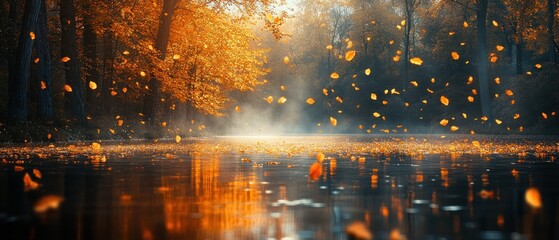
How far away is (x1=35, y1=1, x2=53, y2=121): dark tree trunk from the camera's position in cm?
3086

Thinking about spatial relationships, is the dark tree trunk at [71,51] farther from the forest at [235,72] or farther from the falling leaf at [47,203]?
the falling leaf at [47,203]

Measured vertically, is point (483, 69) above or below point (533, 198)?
above

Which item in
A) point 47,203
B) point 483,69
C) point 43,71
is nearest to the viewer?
point 47,203

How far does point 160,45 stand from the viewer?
1553 inches

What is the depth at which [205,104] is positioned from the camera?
41.7 meters

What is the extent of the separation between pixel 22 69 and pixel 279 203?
23.3 m

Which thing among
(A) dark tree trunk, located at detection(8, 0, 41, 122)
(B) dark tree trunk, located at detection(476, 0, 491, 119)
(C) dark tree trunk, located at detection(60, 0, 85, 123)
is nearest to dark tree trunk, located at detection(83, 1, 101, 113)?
(C) dark tree trunk, located at detection(60, 0, 85, 123)

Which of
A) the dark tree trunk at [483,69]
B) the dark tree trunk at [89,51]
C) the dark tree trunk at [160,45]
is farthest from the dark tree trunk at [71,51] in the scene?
the dark tree trunk at [483,69]

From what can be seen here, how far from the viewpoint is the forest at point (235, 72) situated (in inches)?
1346

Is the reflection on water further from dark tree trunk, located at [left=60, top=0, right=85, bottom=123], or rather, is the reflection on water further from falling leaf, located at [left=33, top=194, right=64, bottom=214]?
dark tree trunk, located at [left=60, top=0, right=85, bottom=123]

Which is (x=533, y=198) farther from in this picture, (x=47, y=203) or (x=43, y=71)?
(x=43, y=71)

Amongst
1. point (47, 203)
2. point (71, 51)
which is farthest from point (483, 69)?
point (47, 203)

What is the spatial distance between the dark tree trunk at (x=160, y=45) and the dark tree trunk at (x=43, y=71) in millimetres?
Result: 8317


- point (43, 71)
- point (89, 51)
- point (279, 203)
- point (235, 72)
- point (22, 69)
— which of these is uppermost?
point (89, 51)
